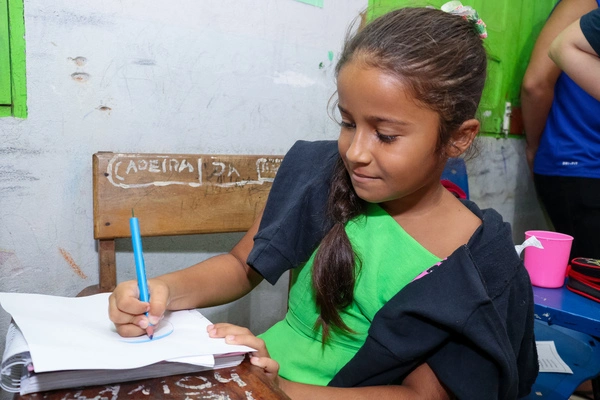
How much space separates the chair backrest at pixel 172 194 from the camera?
1.04m

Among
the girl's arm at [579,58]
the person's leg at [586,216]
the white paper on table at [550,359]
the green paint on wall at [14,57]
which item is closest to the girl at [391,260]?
the white paper on table at [550,359]

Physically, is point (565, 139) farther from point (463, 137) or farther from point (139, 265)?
point (139, 265)

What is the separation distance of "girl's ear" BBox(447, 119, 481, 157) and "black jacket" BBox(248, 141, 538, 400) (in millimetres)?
116

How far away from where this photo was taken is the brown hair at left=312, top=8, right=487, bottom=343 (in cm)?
70

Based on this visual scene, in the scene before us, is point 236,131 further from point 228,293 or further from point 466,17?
point 466,17

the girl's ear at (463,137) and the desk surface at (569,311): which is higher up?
the girl's ear at (463,137)

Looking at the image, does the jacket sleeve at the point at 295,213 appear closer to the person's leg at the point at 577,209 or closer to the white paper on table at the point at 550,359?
the white paper on table at the point at 550,359

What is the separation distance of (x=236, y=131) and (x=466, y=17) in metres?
0.69

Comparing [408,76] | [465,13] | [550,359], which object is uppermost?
[465,13]

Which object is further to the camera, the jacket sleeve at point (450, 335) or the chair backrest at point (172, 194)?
the chair backrest at point (172, 194)

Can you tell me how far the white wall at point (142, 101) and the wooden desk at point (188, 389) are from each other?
0.72 meters

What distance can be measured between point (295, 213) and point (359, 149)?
18cm

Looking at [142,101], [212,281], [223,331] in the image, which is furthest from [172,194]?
Result: [223,331]

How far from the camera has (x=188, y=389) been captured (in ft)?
1.53
